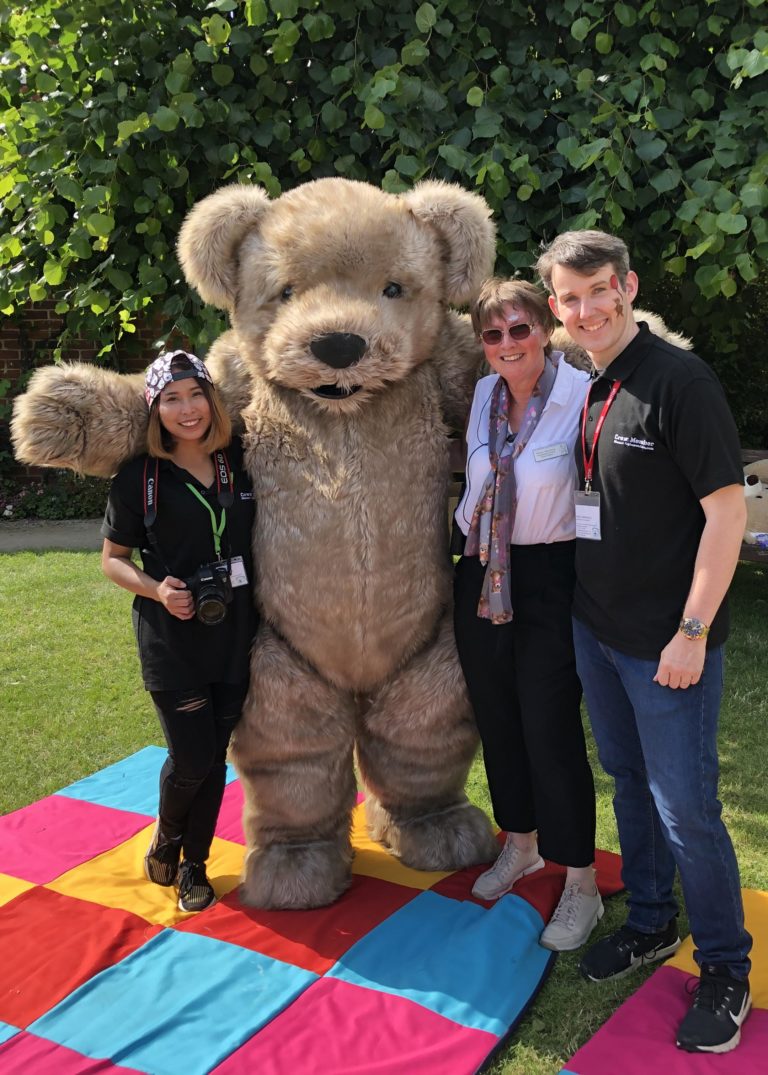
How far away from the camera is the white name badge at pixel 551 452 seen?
8.05 feet

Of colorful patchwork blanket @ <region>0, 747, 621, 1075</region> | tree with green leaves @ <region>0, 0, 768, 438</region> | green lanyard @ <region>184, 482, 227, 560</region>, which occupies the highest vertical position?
tree with green leaves @ <region>0, 0, 768, 438</region>

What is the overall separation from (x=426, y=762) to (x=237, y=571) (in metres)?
0.87

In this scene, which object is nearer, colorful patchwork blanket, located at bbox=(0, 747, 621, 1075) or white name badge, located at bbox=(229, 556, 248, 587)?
colorful patchwork blanket, located at bbox=(0, 747, 621, 1075)

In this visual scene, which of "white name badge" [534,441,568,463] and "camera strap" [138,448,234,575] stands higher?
"white name badge" [534,441,568,463]

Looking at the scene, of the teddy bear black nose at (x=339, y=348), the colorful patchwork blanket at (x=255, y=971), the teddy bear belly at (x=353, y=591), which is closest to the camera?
the colorful patchwork blanket at (x=255, y=971)

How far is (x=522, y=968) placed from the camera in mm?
2545

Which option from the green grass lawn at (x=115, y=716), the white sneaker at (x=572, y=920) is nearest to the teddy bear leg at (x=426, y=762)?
the white sneaker at (x=572, y=920)

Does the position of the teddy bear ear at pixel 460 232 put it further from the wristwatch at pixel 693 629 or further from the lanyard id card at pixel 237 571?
the wristwatch at pixel 693 629

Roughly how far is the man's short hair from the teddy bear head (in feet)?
1.81

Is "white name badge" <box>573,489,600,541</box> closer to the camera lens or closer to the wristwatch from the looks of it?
the wristwatch

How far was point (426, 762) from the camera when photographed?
9.91 feet

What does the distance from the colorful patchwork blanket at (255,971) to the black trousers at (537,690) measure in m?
0.35

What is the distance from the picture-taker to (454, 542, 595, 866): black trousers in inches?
101

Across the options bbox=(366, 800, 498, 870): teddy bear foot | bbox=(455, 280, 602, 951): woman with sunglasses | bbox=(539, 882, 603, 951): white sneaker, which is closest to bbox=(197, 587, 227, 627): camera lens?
bbox=(455, 280, 602, 951): woman with sunglasses
